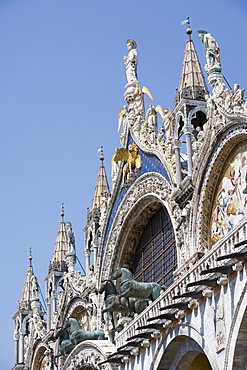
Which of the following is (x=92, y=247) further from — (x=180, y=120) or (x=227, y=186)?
(x=227, y=186)

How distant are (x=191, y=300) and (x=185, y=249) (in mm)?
5721

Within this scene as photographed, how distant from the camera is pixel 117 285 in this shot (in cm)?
3028

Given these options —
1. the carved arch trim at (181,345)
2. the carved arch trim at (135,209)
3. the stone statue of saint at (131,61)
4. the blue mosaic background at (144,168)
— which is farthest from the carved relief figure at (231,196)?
the stone statue of saint at (131,61)

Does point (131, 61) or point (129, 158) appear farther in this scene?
point (131, 61)

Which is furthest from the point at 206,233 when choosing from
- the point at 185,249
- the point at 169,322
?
the point at 169,322

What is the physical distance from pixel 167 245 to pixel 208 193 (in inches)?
166

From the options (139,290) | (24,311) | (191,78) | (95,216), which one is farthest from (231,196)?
(24,311)

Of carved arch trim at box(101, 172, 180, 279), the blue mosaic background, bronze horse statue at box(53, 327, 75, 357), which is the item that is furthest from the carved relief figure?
bronze horse statue at box(53, 327, 75, 357)

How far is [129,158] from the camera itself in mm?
30062

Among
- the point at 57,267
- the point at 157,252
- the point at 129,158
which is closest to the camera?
the point at 157,252

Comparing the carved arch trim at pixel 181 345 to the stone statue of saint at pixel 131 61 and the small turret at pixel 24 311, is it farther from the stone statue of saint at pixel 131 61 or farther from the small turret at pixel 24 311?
the small turret at pixel 24 311

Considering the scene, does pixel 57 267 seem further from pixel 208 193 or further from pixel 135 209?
pixel 208 193

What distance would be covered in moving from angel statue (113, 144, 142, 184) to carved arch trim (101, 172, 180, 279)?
671 mm

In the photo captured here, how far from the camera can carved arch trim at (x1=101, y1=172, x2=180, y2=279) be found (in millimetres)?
27078
